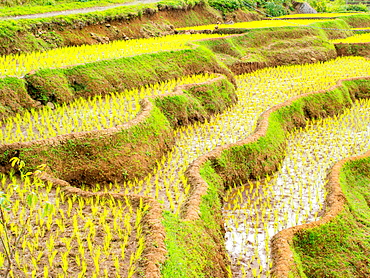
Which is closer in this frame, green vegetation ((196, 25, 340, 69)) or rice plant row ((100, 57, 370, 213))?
rice plant row ((100, 57, 370, 213))

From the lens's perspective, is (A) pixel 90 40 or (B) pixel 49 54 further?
(A) pixel 90 40

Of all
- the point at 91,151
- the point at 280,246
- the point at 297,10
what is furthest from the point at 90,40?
the point at 297,10

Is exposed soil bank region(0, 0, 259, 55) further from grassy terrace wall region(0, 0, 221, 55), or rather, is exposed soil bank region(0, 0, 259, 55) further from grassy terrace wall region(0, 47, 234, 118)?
grassy terrace wall region(0, 47, 234, 118)

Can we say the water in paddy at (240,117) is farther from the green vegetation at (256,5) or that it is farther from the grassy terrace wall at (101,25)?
the green vegetation at (256,5)

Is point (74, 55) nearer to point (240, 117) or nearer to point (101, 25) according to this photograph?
point (240, 117)

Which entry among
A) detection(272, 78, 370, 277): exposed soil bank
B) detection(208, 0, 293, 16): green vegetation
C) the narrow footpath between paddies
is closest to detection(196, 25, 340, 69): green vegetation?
the narrow footpath between paddies

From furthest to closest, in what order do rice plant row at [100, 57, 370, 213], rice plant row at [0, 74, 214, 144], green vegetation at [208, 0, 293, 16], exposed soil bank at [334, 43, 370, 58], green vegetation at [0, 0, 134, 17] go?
1. green vegetation at [208, 0, 293, 16]
2. exposed soil bank at [334, 43, 370, 58]
3. green vegetation at [0, 0, 134, 17]
4. rice plant row at [0, 74, 214, 144]
5. rice plant row at [100, 57, 370, 213]

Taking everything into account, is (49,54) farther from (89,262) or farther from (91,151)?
(89,262)
